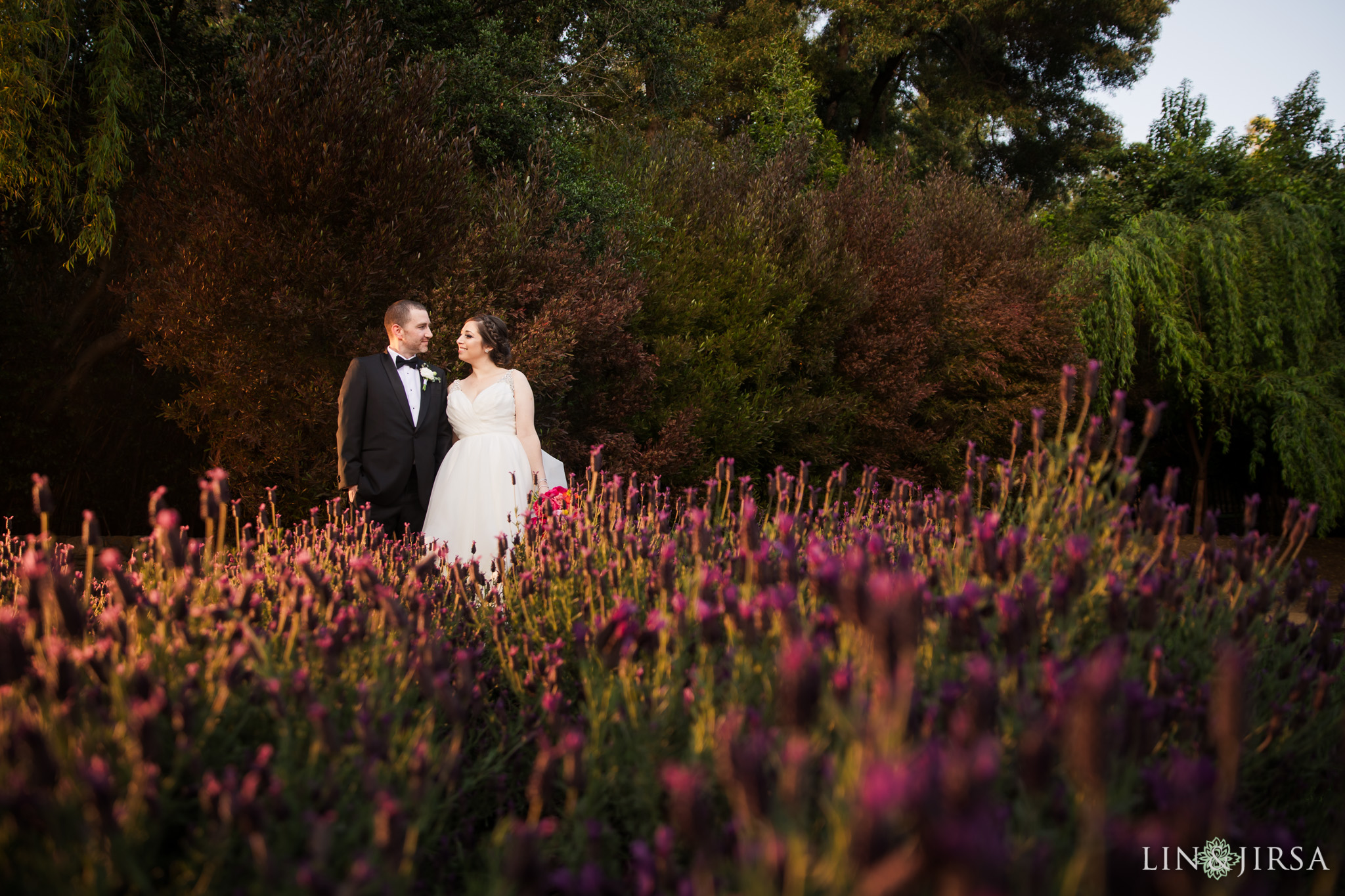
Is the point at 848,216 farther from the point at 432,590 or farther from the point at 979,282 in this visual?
the point at 432,590

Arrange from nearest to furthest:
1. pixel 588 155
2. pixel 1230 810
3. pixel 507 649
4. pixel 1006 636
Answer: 1. pixel 1006 636
2. pixel 1230 810
3. pixel 507 649
4. pixel 588 155

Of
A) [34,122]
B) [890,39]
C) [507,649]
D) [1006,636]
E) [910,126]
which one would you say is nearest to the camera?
[1006,636]

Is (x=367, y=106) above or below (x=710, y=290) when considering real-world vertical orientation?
above

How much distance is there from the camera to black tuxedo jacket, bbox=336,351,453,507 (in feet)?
17.8

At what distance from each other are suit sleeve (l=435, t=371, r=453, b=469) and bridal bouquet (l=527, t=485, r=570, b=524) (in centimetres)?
141

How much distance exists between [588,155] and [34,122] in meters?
5.92

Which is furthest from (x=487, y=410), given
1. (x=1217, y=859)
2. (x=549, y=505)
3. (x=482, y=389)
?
(x=1217, y=859)

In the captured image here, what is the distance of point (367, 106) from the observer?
23.6ft

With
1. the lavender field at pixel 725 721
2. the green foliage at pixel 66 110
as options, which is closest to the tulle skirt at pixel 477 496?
the lavender field at pixel 725 721

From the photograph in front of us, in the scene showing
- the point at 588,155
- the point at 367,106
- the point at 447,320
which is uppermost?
the point at 588,155

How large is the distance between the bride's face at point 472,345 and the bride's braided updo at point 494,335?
2 cm

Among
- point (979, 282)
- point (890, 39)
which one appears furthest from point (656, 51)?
point (890, 39)

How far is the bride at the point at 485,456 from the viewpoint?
5.63m

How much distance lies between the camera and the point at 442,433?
19.4 ft
